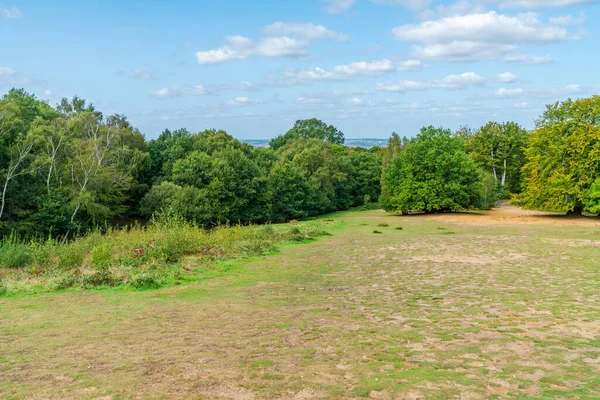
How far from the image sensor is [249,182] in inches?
2080

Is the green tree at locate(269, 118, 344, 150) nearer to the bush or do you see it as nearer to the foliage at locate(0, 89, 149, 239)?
the foliage at locate(0, 89, 149, 239)

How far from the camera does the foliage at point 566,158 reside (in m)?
39.3

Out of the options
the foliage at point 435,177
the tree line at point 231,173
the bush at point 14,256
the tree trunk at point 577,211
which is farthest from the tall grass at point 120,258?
the tree trunk at point 577,211

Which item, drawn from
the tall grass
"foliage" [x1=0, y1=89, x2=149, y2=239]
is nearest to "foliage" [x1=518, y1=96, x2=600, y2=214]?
the tall grass

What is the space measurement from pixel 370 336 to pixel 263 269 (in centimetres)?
974

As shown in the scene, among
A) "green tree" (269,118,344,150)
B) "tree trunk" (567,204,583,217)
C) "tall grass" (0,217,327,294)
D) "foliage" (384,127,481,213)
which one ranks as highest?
"green tree" (269,118,344,150)

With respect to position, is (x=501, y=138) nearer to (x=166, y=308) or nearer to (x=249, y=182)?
(x=249, y=182)

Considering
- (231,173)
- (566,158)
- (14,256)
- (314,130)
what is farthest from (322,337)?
(314,130)

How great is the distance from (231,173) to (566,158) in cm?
3315

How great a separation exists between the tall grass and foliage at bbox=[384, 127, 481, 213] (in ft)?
94.3

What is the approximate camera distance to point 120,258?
17766mm

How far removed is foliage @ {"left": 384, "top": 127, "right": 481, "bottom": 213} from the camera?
48.0 metres

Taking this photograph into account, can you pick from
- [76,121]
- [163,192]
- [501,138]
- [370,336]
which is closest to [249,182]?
[163,192]

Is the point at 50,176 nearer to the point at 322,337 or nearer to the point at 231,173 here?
the point at 231,173
